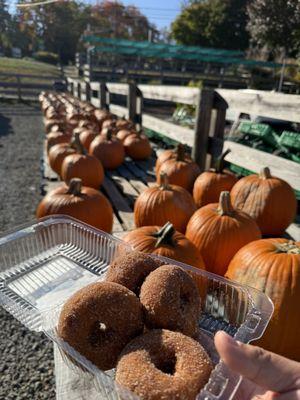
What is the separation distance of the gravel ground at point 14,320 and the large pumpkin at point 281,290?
3.98ft

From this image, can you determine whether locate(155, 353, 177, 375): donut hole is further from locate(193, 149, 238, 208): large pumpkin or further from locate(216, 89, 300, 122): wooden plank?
locate(216, 89, 300, 122): wooden plank

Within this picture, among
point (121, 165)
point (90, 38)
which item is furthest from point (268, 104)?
point (90, 38)

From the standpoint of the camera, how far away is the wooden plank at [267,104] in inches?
123

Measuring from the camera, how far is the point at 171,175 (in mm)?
3779

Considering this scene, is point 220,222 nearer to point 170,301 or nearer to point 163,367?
point 170,301

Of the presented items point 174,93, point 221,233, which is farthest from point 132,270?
point 174,93

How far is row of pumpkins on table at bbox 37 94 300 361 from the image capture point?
5.78ft

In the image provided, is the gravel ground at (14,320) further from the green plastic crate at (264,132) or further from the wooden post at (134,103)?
the green plastic crate at (264,132)

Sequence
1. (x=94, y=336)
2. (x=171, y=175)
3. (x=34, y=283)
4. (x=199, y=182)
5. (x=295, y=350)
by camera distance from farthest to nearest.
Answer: (x=171, y=175) < (x=199, y=182) < (x=295, y=350) < (x=34, y=283) < (x=94, y=336)

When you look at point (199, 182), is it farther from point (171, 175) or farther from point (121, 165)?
point (121, 165)

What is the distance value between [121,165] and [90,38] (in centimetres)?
1768

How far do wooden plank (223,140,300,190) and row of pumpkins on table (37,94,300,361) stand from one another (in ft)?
1.21

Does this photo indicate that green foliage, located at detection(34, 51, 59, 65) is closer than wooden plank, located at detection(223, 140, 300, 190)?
No

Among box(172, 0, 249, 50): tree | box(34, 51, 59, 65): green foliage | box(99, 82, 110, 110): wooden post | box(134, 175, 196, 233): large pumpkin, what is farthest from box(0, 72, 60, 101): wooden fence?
box(172, 0, 249, 50): tree
